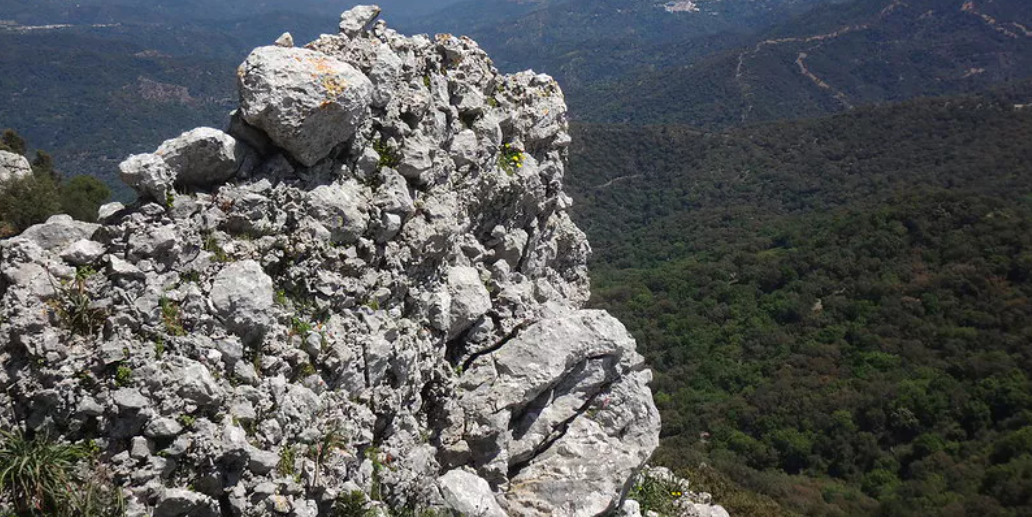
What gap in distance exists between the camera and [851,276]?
69875mm

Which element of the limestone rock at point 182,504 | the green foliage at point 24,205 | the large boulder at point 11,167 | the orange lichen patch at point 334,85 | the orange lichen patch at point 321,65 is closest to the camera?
the limestone rock at point 182,504

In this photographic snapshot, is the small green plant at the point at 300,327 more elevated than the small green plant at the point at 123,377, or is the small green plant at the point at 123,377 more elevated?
the small green plant at the point at 123,377

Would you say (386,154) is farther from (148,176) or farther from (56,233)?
(56,233)

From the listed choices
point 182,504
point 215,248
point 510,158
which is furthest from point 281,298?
point 510,158

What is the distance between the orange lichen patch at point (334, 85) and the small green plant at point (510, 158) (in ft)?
18.3

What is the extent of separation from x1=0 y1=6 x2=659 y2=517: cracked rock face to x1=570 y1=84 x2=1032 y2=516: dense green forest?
445 inches

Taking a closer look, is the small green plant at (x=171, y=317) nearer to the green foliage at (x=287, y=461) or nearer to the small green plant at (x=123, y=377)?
the small green plant at (x=123, y=377)

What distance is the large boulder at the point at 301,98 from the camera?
9602 millimetres

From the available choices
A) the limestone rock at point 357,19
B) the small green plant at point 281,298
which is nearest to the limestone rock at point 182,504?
the small green plant at point 281,298

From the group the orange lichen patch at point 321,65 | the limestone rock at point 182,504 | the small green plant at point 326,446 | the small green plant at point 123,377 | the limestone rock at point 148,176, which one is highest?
the orange lichen patch at point 321,65

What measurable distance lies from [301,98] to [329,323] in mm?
3400

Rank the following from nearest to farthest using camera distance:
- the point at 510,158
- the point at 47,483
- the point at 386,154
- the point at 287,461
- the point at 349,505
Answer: the point at 47,483 < the point at 287,461 < the point at 349,505 < the point at 386,154 < the point at 510,158

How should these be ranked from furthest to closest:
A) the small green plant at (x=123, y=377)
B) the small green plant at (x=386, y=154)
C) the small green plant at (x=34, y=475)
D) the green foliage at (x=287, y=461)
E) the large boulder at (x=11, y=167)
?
the large boulder at (x=11, y=167) < the small green plant at (x=386, y=154) < the green foliage at (x=287, y=461) < the small green plant at (x=123, y=377) < the small green plant at (x=34, y=475)

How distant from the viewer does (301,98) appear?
9.72 meters
